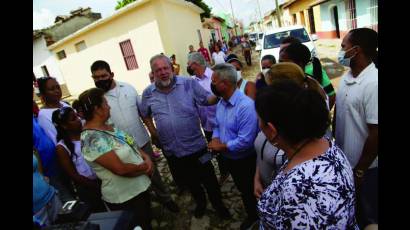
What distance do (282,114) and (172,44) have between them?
11.3 meters

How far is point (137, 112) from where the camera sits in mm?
3355

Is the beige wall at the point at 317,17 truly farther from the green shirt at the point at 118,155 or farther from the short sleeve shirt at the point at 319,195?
the short sleeve shirt at the point at 319,195

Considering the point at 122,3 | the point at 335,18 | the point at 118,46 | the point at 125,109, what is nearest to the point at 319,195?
the point at 125,109

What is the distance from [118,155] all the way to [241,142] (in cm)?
110

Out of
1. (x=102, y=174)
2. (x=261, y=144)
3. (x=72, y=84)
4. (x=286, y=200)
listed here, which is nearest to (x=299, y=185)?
(x=286, y=200)

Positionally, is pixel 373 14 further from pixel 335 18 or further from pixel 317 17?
pixel 317 17

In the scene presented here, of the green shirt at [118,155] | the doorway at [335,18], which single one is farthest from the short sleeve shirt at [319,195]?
the doorway at [335,18]

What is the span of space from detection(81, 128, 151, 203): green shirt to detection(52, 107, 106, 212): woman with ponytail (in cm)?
45

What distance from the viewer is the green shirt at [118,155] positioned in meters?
2.14

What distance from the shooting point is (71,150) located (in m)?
2.66

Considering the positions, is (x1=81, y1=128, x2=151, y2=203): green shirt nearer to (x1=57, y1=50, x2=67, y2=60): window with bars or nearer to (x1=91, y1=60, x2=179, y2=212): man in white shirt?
(x1=91, y1=60, x2=179, y2=212): man in white shirt

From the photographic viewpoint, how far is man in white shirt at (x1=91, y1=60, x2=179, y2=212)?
311 centimetres
